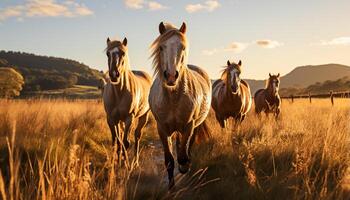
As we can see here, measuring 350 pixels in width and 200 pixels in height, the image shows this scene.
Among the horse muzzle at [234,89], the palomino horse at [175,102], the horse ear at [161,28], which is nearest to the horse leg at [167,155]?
the palomino horse at [175,102]

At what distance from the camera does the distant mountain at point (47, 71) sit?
89812mm

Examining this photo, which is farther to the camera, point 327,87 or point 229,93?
point 327,87

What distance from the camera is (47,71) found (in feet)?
360

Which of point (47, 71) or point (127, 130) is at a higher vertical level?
point (47, 71)

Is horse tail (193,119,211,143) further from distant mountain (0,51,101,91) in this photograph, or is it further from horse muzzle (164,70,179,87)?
distant mountain (0,51,101,91)

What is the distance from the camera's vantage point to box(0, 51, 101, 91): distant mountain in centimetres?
8981

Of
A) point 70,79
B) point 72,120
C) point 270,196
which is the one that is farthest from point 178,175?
point 70,79

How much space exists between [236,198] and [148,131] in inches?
335

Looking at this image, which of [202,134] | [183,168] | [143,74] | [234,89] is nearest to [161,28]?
[183,168]

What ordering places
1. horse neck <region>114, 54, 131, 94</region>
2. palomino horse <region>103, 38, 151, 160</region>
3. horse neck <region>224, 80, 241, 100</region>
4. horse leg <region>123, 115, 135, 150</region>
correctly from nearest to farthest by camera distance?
1. palomino horse <region>103, 38, 151, 160</region>
2. horse leg <region>123, 115, 135, 150</region>
3. horse neck <region>114, 54, 131, 94</region>
4. horse neck <region>224, 80, 241, 100</region>

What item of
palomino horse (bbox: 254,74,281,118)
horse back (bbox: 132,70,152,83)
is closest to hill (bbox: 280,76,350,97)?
palomino horse (bbox: 254,74,281,118)

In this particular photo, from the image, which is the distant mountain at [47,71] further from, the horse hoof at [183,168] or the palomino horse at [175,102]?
the horse hoof at [183,168]

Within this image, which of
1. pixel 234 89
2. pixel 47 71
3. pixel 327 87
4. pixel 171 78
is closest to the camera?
pixel 171 78

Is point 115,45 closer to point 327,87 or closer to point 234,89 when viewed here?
point 234,89
